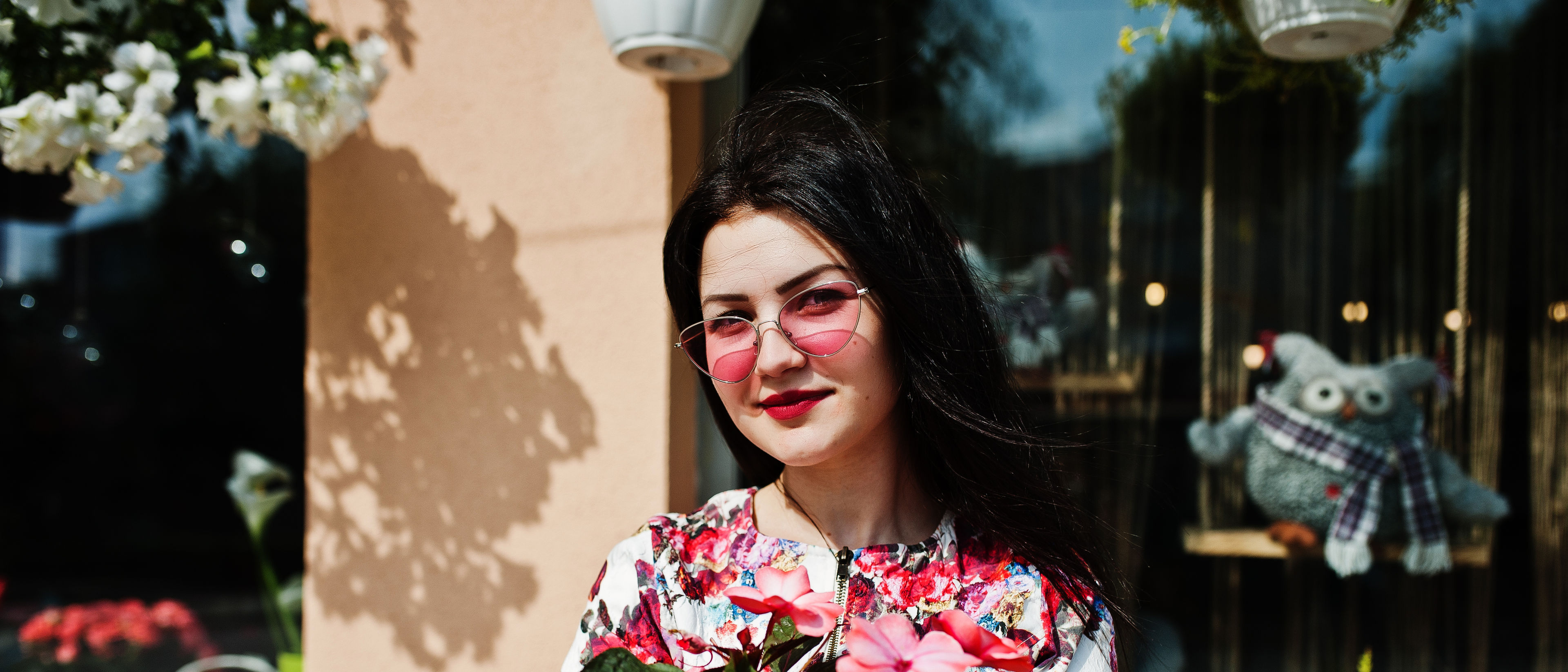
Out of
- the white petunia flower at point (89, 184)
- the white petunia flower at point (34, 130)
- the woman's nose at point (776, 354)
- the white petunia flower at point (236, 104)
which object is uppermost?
the white petunia flower at point (236, 104)

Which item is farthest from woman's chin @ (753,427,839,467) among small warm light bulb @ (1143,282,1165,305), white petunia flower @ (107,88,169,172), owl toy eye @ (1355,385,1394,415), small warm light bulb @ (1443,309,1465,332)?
small warm light bulb @ (1443,309,1465,332)

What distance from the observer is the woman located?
108cm

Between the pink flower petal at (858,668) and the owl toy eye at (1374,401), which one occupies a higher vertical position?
the owl toy eye at (1374,401)

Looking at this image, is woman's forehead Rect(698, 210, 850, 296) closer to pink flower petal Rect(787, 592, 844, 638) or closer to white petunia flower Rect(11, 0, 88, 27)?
pink flower petal Rect(787, 592, 844, 638)

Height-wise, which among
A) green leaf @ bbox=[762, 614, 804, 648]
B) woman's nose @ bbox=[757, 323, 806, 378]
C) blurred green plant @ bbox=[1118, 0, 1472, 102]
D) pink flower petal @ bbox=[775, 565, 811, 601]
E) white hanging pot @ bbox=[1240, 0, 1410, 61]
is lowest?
green leaf @ bbox=[762, 614, 804, 648]

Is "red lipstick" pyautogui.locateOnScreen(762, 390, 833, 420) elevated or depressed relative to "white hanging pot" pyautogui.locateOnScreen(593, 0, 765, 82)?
depressed

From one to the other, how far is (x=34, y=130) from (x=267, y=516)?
1.36 m

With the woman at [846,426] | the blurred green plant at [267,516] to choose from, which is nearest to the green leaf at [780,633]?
the woman at [846,426]

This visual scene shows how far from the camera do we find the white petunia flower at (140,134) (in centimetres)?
148

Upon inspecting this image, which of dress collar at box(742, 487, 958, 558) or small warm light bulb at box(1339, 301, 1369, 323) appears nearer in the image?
dress collar at box(742, 487, 958, 558)

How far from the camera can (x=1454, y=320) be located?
2.41m

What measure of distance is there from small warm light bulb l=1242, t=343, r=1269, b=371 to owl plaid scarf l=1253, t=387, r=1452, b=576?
0.11 metres

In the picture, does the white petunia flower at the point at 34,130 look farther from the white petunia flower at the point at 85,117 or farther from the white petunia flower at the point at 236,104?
the white petunia flower at the point at 236,104

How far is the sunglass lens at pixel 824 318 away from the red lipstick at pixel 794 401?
2.0 inches
